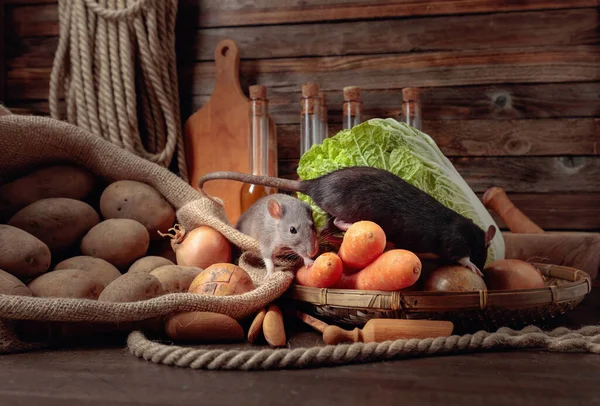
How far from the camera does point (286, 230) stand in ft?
4.85

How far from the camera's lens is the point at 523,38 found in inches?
95.7

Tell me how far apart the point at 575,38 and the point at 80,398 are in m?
Answer: 2.28

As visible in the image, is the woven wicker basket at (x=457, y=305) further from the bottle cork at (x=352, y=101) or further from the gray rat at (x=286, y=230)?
the bottle cork at (x=352, y=101)

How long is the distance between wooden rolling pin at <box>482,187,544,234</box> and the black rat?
2.54 ft

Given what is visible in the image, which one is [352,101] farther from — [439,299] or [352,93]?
[439,299]

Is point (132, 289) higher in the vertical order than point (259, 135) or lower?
lower

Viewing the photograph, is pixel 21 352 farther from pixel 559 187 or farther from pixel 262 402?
pixel 559 187

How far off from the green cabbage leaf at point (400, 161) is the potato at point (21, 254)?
0.70 meters

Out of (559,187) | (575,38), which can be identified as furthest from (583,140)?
(575,38)

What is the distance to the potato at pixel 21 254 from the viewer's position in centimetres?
137

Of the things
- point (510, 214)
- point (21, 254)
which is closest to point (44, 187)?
point (21, 254)

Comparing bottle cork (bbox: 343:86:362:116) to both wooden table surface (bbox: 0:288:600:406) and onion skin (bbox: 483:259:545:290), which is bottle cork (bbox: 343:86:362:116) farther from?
wooden table surface (bbox: 0:288:600:406)

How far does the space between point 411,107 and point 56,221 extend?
1321 millimetres

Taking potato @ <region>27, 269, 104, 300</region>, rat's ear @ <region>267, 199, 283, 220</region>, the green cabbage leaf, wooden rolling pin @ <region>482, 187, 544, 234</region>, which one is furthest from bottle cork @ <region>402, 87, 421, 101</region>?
potato @ <region>27, 269, 104, 300</region>
